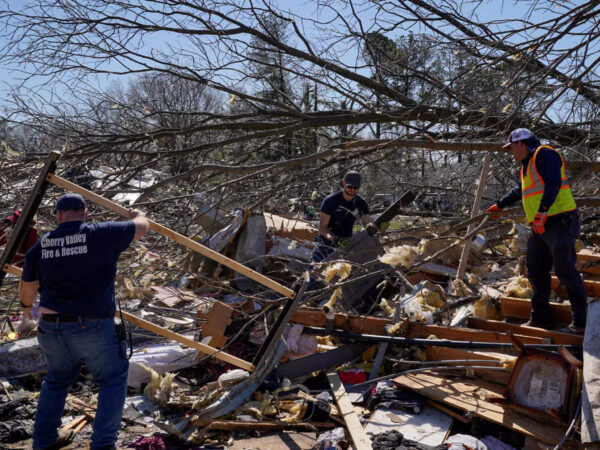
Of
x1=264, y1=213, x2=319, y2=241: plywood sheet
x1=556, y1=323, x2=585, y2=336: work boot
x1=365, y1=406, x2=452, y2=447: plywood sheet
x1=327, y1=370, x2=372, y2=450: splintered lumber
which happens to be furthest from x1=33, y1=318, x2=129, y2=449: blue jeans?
x1=264, y1=213, x2=319, y2=241: plywood sheet

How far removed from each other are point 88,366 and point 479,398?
271 cm

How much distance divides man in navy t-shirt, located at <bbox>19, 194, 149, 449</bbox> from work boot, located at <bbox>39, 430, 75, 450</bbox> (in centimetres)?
7

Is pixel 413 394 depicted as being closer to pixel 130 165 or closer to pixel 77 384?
pixel 77 384

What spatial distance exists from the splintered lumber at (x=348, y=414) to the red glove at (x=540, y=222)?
6.38 feet

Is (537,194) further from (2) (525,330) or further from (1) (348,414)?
(1) (348,414)

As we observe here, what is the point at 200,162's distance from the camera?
700cm

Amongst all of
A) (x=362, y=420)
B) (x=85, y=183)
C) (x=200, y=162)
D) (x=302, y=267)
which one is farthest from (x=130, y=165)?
(x=362, y=420)

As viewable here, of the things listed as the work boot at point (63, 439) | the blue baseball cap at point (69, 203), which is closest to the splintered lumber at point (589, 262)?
the blue baseball cap at point (69, 203)

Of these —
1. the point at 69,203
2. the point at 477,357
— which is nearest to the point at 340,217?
the point at 477,357

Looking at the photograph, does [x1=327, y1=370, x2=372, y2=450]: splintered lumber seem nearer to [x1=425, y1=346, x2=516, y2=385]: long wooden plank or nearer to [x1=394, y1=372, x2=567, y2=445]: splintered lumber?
Answer: [x1=394, y1=372, x2=567, y2=445]: splintered lumber

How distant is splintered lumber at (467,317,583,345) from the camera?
3986 mm

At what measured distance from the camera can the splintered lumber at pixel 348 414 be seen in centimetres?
340

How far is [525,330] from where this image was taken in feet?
13.9

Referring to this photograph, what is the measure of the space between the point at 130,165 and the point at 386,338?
3.69 metres
